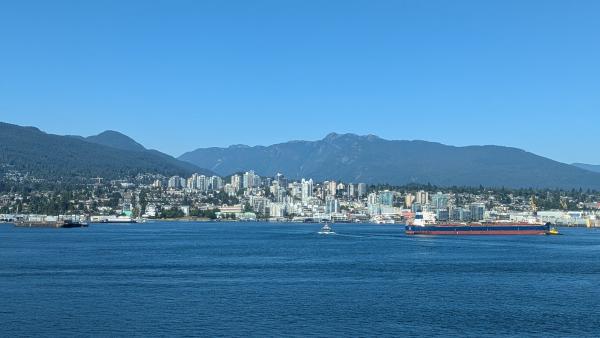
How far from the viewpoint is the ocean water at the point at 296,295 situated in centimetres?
1795

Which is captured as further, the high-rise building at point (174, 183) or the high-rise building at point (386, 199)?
the high-rise building at point (174, 183)

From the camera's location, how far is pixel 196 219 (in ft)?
385

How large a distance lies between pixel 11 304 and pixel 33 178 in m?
140

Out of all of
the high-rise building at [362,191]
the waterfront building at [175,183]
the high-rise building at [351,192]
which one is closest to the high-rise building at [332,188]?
the high-rise building at [351,192]

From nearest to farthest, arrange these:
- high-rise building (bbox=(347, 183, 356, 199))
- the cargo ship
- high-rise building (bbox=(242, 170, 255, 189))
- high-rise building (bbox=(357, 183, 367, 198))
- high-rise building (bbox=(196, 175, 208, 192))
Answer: the cargo ship, high-rise building (bbox=(347, 183, 356, 199)), high-rise building (bbox=(357, 183, 367, 198)), high-rise building (bbox=(196, 175, 208, 192)), high-rise building (bbox=(242, 170, 255, 189))

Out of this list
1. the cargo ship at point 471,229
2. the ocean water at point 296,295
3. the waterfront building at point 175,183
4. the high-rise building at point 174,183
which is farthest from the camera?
the high-rise building at point 174,183

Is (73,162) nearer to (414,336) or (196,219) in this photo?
(196,219)

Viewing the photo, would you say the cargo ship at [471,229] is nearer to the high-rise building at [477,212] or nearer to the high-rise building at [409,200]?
the high-rise building at [477,212]

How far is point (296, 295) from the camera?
22.7 metres

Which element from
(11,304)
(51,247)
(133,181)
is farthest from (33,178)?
(11,304)

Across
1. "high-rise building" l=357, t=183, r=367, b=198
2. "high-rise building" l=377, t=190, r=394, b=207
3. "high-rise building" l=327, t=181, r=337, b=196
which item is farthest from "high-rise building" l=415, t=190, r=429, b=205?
"high-rise building" l=327, t=181, r=337, b=196

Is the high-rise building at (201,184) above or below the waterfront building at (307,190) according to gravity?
above

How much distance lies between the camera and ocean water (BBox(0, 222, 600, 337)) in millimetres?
17953

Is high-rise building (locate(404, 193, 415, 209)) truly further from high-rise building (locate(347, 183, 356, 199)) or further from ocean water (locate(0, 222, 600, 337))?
ocean water (locate(0, 222, 600, 337))
